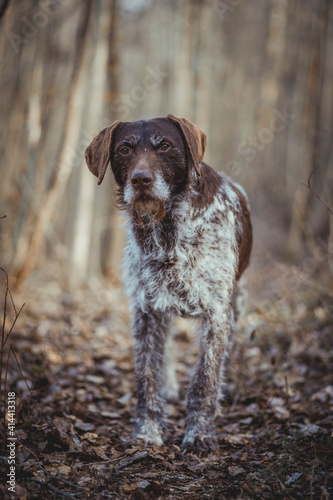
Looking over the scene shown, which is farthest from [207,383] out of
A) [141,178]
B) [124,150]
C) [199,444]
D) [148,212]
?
[124,150]

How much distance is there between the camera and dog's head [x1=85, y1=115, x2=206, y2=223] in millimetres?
3270

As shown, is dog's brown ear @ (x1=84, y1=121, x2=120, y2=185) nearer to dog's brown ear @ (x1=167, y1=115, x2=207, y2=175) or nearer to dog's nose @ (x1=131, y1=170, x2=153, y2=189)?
dog's nose @ (x1=131, y1=170, x2=153, y2=189)

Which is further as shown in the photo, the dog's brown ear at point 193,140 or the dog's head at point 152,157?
the dog's brown ear at point 193,140

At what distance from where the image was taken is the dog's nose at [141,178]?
314cm

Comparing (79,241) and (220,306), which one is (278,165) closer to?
(79,241)

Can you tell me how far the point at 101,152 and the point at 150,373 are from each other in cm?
187

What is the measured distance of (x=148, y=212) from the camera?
346cm

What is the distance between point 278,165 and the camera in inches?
Answer: 918

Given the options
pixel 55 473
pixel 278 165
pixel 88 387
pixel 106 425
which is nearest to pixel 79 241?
pixel 88 387

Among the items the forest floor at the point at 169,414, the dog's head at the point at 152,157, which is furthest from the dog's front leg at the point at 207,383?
the dog's head at the point at 152,157

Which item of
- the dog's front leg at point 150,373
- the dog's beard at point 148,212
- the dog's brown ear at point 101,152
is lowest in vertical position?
the dog's front leg at point 150,373

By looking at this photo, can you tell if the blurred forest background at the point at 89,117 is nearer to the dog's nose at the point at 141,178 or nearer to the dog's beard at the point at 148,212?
the dog's beard at the point at 148,212

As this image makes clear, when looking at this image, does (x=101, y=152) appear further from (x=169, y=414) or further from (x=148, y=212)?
(x=169, y=414)

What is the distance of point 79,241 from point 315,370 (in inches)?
203
